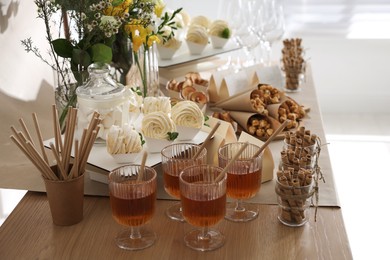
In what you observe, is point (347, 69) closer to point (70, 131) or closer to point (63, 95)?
point (63, 95)

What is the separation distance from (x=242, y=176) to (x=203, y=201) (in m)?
0.14

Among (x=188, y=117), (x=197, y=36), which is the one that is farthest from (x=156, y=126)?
(x=197, y=36)

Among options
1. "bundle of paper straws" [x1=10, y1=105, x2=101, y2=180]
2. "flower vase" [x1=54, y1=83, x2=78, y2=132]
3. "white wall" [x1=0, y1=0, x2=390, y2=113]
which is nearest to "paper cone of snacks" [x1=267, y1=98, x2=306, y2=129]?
"flower vase" [x1=54, y1=83, x2=78, y2=132]

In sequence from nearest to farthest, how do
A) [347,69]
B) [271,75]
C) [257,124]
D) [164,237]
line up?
[164,237], [257,124], [271,75], [347,69]

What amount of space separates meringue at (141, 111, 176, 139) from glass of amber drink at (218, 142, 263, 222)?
7.2 inches

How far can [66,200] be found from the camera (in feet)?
3.99

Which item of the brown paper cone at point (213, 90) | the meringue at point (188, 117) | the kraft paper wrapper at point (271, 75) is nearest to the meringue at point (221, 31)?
the kraft paper wrapper at point (271, 75)

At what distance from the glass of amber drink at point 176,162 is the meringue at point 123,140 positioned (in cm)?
11

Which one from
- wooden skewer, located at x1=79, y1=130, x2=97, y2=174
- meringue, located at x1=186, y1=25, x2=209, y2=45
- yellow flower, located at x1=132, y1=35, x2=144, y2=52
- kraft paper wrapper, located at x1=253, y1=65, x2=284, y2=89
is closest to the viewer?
wooden skewer, located at x1=79, y1=130, x2=97, y2=174

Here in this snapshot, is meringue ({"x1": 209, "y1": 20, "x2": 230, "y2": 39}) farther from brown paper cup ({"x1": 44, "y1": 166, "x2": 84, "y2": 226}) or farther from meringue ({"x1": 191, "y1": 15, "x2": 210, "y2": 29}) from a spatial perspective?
brown paper cup ({"x1": 44, "y1": 166, "x2": 84, "y2": 226})

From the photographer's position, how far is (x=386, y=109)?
3.65m

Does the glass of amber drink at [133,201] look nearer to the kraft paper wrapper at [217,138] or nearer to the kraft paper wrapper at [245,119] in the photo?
the kraft paper wrapper at [217,138]

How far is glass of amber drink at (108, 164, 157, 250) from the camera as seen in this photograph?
1114mm

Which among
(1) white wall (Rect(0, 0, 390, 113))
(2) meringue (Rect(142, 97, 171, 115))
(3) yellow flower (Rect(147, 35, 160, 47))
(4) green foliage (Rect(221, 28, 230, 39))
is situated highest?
(3) yellow flower (Rect(147, 35, 160, 47))
